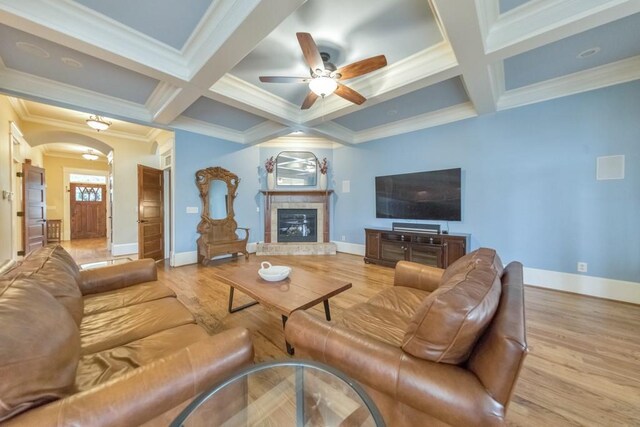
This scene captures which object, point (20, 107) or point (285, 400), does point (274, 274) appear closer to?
point (285, 400)

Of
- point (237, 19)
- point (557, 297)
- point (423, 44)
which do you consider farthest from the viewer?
point (557, 297)

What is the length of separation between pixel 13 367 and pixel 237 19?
235 centimetres

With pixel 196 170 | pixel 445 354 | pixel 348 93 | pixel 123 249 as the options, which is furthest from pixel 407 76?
pixel 123 249

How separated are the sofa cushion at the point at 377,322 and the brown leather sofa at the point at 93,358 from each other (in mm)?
700

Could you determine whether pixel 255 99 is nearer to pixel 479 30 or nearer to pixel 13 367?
pixel 479 30

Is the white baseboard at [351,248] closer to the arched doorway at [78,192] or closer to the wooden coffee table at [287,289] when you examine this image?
the wooden coffee table at [287,289]

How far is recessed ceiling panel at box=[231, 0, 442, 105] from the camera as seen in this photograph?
2082mm

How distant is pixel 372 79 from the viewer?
3.16 m

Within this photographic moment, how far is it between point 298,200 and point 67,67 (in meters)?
4.14

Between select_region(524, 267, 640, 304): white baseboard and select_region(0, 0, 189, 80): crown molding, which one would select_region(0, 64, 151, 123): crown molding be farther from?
select_region(524, 267, 640, 304): white baseboard

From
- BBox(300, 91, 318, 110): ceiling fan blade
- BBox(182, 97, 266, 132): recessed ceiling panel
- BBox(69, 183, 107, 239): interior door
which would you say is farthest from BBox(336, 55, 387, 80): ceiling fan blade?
BBox(69, 183, 107, 239): interior door

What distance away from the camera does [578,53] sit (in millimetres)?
2607

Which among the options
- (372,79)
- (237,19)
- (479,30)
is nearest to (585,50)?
(479,30)

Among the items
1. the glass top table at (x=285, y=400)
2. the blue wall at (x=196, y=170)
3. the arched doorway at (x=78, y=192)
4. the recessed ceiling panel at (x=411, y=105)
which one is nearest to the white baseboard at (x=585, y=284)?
the recessed ceiling panel at (x=411, y=105)
